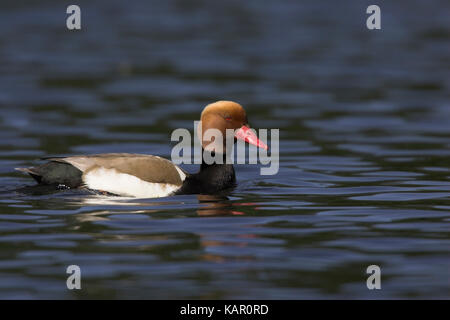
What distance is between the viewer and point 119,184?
9.66 m

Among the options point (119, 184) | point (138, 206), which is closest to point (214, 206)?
point (138, 206)

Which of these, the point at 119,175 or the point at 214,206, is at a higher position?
the point at 119,175

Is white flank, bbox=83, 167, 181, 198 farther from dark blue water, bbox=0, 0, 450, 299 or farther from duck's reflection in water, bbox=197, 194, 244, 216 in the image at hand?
duck's reflection in water, bbox=197, 194, 244, 216

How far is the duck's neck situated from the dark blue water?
0.16 meters

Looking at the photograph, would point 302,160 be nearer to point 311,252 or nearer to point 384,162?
point 384,162

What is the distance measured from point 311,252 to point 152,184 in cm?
255

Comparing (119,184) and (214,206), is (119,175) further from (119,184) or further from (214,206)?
(214,206)

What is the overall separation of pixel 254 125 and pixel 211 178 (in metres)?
4.80

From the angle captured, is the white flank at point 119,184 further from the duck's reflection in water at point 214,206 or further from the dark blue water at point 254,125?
the duck's reflection in water at point 214,206

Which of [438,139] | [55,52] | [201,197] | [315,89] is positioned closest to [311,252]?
[201,197]

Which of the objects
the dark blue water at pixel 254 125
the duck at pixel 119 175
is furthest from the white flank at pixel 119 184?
the dark blue water at pixel 254 125

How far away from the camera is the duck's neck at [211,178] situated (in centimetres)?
1003

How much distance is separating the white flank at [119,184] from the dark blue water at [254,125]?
18 centimetres

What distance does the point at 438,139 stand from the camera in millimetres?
13484
